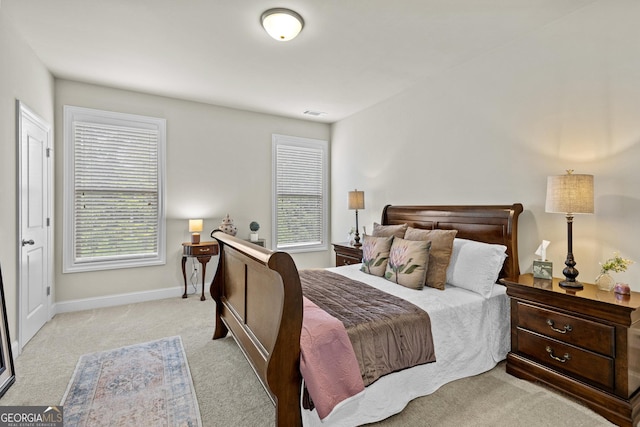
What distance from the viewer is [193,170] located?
14.6 ft

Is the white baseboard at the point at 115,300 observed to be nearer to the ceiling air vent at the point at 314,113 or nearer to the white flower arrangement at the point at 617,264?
the ceiling air vent at the point at 314,113

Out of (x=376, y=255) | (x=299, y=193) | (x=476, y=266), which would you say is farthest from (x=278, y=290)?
(x=299, y=193)

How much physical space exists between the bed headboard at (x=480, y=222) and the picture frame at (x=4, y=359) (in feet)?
12.4

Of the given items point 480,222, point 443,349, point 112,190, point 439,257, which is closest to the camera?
point 443,349

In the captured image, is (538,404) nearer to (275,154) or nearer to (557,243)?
(557,243)

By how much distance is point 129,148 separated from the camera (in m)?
4.03

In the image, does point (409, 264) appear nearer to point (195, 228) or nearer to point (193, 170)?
point (195, 228)

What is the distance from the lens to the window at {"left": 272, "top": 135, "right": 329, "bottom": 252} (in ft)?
17.0

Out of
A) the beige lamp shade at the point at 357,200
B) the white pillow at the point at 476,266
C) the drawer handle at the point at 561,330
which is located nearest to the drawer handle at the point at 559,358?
the drawer handle at the point at 561,330

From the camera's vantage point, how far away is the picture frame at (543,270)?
7.75 feet

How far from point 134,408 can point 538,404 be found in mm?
2615

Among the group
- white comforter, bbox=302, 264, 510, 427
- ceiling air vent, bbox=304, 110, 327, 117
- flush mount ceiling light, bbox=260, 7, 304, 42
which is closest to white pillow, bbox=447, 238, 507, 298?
white comforter, bbox=302, 264, 510, 427

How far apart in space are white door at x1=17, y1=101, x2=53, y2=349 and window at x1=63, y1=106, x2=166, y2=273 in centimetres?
28

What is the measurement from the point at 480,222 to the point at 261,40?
8.78 ft
